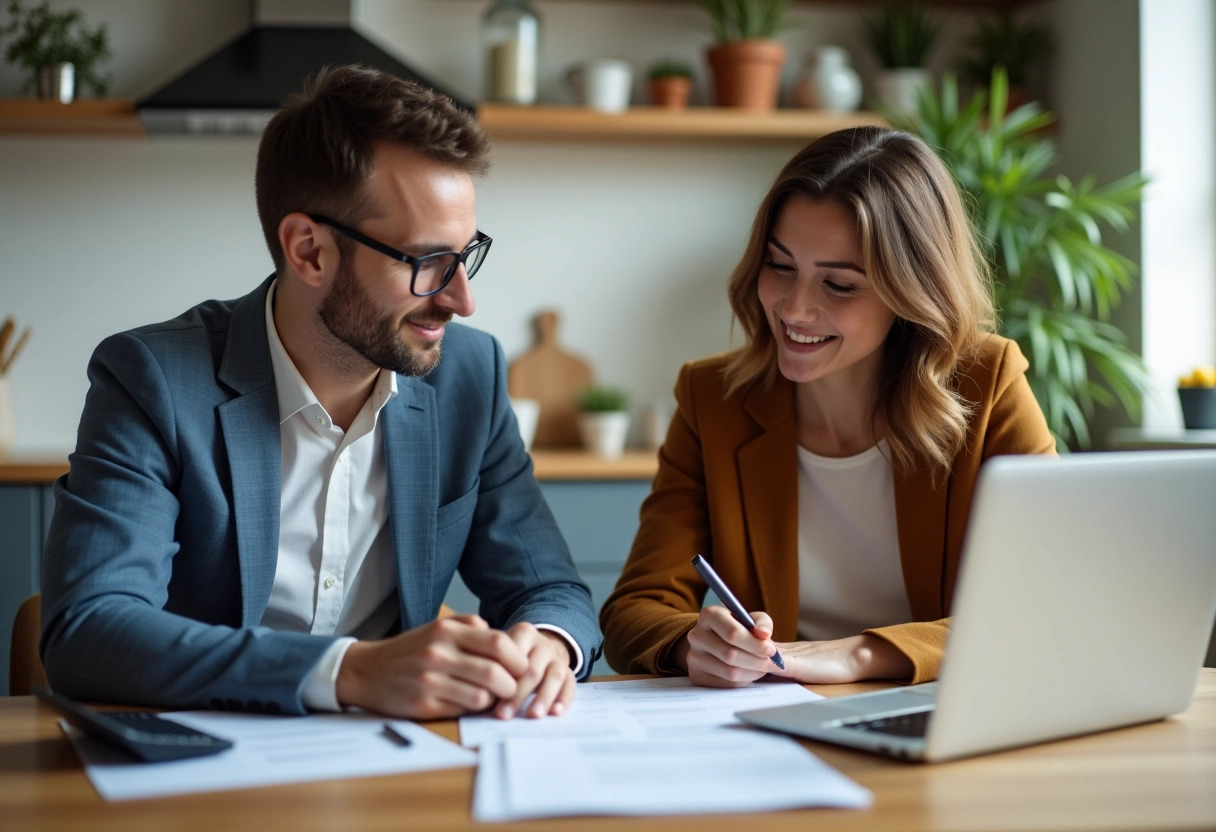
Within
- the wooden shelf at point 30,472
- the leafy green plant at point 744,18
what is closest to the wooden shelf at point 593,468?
the wooden shelf at point 30,472

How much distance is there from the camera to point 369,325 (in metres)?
1.52

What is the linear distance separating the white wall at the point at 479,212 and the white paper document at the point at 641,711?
8.33 feet

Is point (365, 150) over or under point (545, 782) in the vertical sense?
over

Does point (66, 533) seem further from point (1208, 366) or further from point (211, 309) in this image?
point (1208, 366)

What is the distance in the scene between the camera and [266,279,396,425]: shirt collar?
1535 mm

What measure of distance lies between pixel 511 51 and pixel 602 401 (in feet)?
3.50

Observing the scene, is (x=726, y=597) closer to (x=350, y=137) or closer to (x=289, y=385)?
(x=289, y=385)

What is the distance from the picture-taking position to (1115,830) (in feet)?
2.81

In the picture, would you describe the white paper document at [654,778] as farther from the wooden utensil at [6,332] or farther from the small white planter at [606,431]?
the wooden utensil at [6,332]

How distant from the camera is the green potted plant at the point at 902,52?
3619 mm

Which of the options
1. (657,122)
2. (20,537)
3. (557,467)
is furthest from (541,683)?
(657,122)

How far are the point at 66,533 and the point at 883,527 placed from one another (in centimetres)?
110

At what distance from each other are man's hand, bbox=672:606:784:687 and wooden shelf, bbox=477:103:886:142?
2.37 metres

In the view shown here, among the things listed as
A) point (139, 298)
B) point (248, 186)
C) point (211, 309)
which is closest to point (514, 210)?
point (248, 186)
